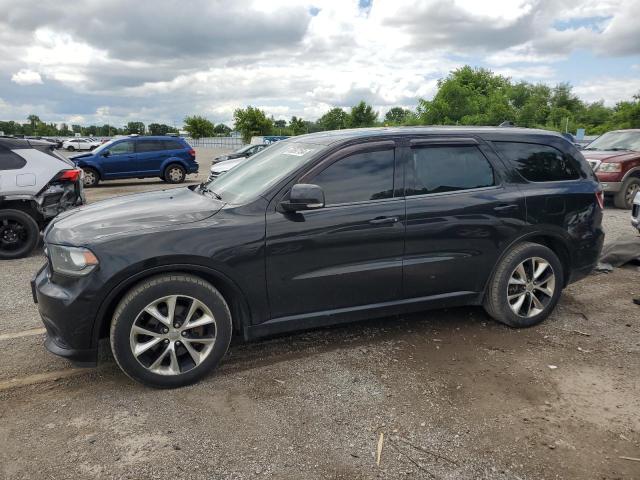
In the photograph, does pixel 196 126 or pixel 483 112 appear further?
pixel 196 126

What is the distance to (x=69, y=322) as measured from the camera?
3.20 meters

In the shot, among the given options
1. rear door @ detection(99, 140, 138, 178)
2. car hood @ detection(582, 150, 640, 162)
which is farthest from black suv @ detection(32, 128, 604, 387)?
rear door @ detection(99, 140, 138, 178)

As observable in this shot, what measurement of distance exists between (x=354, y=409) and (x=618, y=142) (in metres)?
11.8

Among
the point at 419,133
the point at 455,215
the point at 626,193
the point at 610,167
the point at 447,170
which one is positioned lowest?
the point at 626,193

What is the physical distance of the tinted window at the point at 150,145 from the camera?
17.7 m

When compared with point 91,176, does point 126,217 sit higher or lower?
higher

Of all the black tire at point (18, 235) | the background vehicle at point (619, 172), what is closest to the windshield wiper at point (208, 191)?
the black tire at point (18, 235)

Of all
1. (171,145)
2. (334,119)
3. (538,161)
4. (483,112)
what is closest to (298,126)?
(334,119)

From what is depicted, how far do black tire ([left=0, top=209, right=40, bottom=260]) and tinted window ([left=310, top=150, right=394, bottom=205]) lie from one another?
5209 mm

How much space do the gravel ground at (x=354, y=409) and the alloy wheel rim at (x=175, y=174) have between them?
1418cm

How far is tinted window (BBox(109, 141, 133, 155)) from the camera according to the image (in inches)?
683

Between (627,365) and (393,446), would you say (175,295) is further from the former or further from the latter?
(627,365)

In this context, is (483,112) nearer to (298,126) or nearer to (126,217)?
(298,126)

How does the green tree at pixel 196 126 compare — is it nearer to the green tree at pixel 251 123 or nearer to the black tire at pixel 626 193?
the green tree at pixel 251 123
